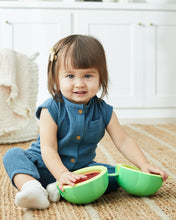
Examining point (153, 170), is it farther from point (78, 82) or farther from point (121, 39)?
point (121, 39)

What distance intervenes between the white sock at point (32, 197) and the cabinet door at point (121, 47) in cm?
155

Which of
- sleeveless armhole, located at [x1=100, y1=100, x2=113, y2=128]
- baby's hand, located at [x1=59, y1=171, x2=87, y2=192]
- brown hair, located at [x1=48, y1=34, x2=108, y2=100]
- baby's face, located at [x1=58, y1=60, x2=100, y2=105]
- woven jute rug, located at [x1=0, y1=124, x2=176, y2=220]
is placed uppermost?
brown hair, located at [x1=48, y1=34, x2=108, y2=100]

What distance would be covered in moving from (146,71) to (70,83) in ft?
5.09

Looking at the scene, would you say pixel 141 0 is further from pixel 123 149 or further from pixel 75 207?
pixel 75 207

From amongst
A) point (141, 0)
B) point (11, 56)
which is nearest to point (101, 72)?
point (11, 56)

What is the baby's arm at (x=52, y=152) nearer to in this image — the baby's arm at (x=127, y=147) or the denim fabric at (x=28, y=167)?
the denim fabric at (x=28, y=167)

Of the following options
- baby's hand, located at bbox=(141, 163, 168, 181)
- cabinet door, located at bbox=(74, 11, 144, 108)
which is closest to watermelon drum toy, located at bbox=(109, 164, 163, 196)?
baby's hand, located at bbox=(141, 163, 168, 181)

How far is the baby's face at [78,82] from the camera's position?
2.58ft

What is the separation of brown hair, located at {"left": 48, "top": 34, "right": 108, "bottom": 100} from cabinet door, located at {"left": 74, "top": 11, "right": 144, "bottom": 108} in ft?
4.55

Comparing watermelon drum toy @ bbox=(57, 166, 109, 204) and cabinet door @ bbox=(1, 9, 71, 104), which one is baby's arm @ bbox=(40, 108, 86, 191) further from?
cabinet door @ bbox=(1, 9, 71, 104)

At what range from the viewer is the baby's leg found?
0.68m

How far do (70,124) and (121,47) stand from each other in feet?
4.94

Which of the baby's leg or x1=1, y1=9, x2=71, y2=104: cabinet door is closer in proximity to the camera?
the baby's leg

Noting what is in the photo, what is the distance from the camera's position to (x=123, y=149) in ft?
2.86
